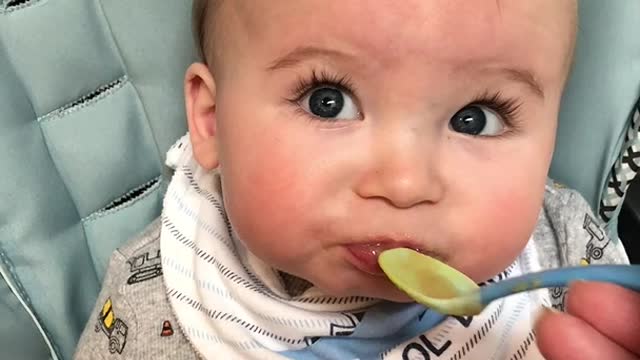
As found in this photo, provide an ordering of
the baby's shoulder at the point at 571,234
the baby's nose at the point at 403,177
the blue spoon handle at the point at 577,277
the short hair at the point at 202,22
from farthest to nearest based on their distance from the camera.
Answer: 1. the baby's shoulder at the point at 571,234
2. the short hair at the point at 202,22
3. the baby's nose at the point at 403,177
4. the blue spoon handle at the point at 577,277

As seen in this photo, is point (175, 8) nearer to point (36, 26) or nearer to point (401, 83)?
point (36, 26)

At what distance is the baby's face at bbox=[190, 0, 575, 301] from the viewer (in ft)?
2.63

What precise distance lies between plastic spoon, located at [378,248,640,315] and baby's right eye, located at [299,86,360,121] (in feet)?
0.44

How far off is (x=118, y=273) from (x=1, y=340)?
0.14m

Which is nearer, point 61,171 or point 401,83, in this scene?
point 401,83

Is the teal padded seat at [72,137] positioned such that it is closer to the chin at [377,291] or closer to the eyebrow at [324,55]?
the eyebrow at [324,55]

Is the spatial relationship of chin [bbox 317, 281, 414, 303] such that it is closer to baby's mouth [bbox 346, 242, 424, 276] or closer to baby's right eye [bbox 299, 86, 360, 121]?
baby's mouth [bbox 346, 242, 424, 276]

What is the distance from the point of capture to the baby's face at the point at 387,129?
80 centimetres

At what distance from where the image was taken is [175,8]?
106cm

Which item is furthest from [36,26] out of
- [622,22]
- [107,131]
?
[622,22]

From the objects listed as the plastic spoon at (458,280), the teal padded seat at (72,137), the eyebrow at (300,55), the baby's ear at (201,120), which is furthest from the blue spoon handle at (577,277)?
the teal padded seat at (72,137)

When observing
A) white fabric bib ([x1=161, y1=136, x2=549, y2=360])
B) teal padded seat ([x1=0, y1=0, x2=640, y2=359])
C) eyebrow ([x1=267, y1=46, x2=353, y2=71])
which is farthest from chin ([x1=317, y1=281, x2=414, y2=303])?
Answer: teal padded seat ([x1=0, y1=0, x2=640, y2=359])

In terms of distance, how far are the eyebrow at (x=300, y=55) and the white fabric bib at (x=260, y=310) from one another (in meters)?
0.26

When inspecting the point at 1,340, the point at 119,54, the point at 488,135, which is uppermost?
the point at 119,54
